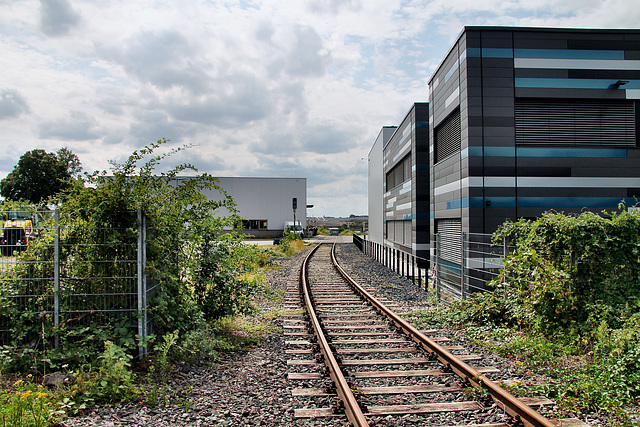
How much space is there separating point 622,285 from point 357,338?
4.21 meters

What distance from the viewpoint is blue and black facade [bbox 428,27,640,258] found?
41.8 ft

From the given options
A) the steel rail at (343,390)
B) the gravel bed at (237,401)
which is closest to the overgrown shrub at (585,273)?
the gravel bed at (237,401)

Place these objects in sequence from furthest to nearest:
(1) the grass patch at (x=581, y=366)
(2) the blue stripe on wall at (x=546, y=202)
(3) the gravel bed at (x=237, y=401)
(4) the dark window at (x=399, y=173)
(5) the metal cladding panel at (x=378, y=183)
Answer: (5) the metal cladding panel at (x=378, y=183) → (4) the dark window at (x=399, y=173) → (2) the blue stripe on wall at (x=546, y=202) → (1) the grass patch at (x=581, y=366) → (3) the gravel bed at (x=237, y=401)

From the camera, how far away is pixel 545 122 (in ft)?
43.1

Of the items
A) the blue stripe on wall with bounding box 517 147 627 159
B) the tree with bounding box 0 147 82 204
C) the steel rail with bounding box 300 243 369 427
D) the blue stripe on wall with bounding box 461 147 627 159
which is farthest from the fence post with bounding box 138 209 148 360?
the tree with bounding box 0 147 82 204

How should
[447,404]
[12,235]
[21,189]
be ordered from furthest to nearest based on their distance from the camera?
[21,189], [12,235], [447,404]

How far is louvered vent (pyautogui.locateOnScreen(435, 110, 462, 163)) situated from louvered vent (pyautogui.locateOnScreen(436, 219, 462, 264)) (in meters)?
2.43

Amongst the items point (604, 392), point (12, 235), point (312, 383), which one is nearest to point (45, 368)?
point (12, 235)

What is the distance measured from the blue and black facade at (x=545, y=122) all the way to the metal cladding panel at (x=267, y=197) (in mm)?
53438

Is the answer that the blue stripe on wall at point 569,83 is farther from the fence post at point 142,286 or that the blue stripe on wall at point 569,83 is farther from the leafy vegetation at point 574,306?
the fence post at point 142,286

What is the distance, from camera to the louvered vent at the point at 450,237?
14217mm

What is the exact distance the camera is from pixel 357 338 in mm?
7652

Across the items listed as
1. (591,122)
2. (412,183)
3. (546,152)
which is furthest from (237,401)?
(412,183)

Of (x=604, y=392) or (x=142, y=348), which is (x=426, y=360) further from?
(x=142, y=348)
